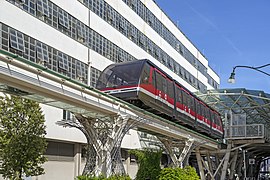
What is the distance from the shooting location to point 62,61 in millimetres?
27406

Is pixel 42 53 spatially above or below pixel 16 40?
below

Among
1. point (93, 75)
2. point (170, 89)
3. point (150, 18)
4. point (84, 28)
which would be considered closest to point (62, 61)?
point (84, 28)

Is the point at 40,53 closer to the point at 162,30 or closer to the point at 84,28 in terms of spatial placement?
the point at 84,28

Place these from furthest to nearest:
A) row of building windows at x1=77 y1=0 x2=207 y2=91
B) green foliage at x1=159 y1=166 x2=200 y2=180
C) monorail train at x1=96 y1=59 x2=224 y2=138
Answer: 1. row of building windows at x1=77 y1=0 x2=207 y2=91
2. green foliage at x1=159 y1=166 x2=200 y2=180
3. monorail train at x1=96 y1=59 x2=224 y2=138

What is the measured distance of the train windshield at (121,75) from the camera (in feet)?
65.7

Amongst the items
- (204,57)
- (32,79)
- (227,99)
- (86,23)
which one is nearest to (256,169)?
(204,57)

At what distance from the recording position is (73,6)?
29328mm

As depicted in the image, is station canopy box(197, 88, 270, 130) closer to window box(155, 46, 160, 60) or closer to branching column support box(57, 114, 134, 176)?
window box(155, 46, 160, 60)

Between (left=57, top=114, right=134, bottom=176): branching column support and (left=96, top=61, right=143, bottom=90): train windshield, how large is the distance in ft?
7.66

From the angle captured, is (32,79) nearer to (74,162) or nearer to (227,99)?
(74,162)

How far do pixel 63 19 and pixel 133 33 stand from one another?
12.6m

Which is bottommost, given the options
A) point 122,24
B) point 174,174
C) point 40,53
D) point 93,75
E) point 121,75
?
point 174,174

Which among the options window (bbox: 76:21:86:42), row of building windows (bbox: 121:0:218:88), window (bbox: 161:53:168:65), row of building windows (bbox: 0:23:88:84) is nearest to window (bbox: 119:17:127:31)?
row of building windows (bbox: 121:0:218:88)

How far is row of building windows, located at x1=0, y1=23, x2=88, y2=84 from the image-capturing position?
22141 millimetres
